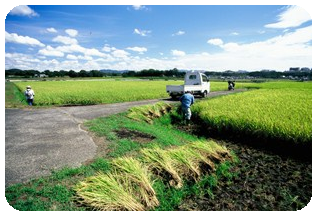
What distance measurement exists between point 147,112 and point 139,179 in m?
6.52

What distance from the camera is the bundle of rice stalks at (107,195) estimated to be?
347cm

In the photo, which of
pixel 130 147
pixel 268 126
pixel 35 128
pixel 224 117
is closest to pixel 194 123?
pixel 224 117

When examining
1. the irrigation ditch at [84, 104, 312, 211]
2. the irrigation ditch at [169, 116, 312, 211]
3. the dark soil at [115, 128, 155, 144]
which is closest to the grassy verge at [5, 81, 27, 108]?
the dark soil at [115, 128, 155, 144]

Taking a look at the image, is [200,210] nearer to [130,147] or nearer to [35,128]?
[130,147]

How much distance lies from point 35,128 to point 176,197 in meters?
5.44

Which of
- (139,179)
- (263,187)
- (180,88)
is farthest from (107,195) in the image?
(180,88)

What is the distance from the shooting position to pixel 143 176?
4.09 meters

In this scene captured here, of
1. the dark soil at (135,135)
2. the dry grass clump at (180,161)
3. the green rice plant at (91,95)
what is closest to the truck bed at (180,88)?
the green rice plant at (91,95)

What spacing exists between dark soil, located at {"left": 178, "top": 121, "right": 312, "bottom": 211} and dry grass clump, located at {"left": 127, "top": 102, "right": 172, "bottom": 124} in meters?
4.69

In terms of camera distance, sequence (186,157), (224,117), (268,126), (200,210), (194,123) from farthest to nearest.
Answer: (194,123) < (224,117) < (268,126) < (186,157) < (200,210)

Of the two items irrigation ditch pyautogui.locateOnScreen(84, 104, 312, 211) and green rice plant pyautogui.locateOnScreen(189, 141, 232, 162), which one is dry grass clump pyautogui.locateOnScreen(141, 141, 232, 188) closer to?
green rice plant pyautogui.locateOnScreen(189, 141, 232, 162)

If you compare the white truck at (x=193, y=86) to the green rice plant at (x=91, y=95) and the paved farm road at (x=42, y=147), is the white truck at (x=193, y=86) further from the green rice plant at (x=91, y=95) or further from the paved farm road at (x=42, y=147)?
the paved farm road at (x=42, y=147)

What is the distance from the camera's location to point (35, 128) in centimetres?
731

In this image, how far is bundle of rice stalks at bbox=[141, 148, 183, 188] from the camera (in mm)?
4477
